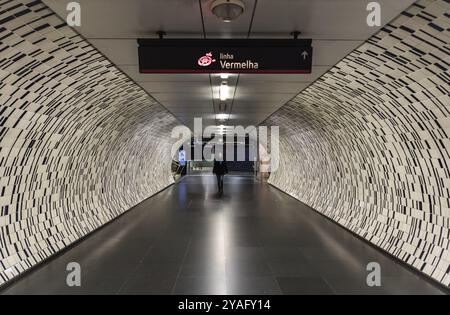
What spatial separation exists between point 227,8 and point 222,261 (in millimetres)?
3900

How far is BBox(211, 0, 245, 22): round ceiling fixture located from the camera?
10.1 ft

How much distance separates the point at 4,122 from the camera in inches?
163

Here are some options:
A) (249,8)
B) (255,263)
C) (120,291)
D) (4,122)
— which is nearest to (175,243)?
(255,263)

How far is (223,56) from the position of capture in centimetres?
374

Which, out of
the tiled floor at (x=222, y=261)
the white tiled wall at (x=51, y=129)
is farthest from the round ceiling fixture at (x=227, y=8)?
the tiled floor at (x=222, y=261)

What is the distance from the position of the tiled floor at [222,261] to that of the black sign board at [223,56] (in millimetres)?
2791

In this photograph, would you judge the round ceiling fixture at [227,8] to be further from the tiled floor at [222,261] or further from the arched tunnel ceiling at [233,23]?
the tiled floor at [222,261]

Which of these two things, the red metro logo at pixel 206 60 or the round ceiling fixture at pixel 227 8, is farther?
the red metro logo at pixel 206 60

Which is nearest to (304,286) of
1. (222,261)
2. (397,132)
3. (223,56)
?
(222,261)

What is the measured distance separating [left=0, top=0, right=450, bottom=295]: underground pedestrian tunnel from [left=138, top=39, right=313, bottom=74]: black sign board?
103mm

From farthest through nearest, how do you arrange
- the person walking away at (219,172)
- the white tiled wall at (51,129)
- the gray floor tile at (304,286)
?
the person walking away at (219,172) → the gray floor tile at (304,286) → the white tiled wall at (51,129)

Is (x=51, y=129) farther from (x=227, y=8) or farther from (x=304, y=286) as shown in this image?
(x=304, y=286)

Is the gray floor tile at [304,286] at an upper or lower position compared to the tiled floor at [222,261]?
lower

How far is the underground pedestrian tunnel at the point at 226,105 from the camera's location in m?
3.53
